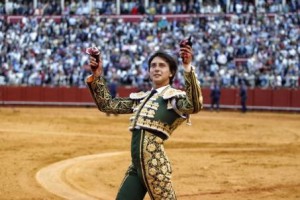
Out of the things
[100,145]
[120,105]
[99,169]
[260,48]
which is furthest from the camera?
[260,48]

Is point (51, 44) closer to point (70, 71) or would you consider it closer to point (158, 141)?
point (70, 71)

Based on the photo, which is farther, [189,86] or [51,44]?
[51,44]

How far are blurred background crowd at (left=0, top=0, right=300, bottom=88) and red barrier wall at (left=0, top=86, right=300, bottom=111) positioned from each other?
27 centimetres

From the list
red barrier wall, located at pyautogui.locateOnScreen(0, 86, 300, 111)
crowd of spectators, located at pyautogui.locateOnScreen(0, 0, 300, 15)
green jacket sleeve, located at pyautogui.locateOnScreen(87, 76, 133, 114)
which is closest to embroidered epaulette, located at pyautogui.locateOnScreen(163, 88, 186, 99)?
green jacket sleeve, located at pyautogui.locateOnScreen(87, 76, 133, 114)

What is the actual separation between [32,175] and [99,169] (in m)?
1.14

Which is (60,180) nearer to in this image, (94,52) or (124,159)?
(124,159)

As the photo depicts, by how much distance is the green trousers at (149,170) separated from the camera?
3947mm

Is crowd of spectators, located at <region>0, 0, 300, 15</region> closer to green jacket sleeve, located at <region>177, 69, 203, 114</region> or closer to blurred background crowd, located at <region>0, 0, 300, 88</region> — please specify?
blurred background crowd, located at <region>0, 0, 300, 88</region>

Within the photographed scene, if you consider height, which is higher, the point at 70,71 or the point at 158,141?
the point at 158,141

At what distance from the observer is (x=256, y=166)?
32.6ft

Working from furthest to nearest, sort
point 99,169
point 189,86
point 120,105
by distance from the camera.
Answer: point 99,169, point 120,105, point 189,86

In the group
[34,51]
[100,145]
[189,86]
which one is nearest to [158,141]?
[189,86]

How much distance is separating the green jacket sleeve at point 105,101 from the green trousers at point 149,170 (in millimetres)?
311

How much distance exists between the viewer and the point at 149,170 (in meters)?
3.94
